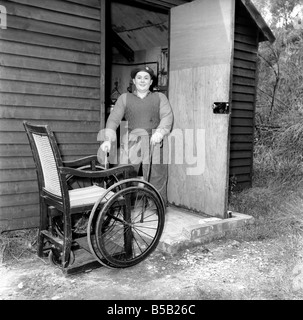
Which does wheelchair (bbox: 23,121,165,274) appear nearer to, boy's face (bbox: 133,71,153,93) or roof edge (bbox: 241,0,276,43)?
boy's face (bbox: 133,71,153,93)

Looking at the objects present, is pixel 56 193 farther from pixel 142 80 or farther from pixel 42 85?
pixel 142 80

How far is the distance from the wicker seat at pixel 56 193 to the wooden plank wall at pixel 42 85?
2.95 ft

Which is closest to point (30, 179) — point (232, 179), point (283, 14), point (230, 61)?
point (230, 61)

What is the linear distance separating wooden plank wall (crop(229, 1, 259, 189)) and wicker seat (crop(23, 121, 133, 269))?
3.93m

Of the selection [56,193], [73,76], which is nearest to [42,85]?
[73,76]

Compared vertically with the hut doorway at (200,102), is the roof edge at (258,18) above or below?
above

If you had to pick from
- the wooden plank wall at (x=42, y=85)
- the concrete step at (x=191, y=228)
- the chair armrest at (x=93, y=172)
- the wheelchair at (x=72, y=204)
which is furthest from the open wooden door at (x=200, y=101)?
the chair armrest at (x=93, y=172)

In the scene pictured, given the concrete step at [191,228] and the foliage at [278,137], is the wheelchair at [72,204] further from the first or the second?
the foliage at [278,137]

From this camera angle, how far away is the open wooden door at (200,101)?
4094mm

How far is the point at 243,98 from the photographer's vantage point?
6598 mm

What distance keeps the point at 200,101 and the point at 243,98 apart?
247cm

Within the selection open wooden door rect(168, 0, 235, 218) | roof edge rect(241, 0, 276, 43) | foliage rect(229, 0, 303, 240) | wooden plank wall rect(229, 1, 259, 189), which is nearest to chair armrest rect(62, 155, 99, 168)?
open wooden door rect(168, 0, 235, 218)

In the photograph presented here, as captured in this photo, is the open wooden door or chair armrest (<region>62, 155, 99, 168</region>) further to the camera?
the open wooden door

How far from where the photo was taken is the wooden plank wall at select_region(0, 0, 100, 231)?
3781mm
